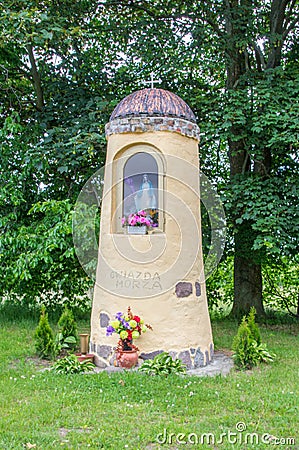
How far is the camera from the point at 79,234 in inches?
354

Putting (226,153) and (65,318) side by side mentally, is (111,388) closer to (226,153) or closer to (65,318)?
(65,318)

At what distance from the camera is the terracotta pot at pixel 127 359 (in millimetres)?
6406

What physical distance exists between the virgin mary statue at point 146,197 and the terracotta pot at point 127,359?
194 centimetres

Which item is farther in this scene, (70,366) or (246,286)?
(246,286)

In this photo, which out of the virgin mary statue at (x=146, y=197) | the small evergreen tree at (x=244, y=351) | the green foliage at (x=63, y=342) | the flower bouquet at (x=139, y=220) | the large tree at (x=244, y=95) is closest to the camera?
the small evergreen tree at (x=244, y=351)

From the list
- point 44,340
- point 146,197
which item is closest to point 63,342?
point 44,340

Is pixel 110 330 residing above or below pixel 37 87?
below

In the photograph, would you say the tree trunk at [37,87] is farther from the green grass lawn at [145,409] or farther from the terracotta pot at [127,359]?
the terracotta pot at [127,359]

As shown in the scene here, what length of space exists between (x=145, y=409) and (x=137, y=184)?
3319 mm

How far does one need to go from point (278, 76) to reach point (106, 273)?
5429 mm

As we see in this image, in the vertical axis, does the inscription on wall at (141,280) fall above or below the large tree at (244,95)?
below

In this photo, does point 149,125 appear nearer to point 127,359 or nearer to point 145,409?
point 127,359

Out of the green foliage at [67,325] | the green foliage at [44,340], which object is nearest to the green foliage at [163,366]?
the green foliage at [44,340]

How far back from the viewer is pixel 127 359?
6406 mm
